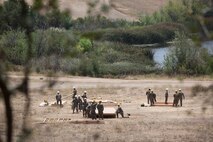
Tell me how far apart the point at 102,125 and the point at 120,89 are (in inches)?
525

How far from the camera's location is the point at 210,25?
380 cm

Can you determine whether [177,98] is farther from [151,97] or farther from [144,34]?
[144,34]

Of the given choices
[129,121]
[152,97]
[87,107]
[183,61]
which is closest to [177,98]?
[152,97]

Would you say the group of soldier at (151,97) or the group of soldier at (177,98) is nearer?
the group of soldier at (177,98)

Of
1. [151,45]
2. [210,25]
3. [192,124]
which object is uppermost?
[151,45]

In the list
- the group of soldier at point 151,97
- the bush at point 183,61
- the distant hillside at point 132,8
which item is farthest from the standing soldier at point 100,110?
the distant hillside at point 132,8

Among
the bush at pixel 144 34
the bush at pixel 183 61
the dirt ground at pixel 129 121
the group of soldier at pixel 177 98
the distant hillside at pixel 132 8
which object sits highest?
the distant hillside at pixel 132 8

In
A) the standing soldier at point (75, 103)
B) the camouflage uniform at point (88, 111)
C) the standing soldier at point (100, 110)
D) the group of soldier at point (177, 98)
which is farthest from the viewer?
the group of soldier at point (177, 98)

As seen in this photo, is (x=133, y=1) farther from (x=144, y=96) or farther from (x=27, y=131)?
(x=27, y=131)

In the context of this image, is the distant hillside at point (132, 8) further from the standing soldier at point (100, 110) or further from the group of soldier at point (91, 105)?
the standing soldier at point (100, 110)

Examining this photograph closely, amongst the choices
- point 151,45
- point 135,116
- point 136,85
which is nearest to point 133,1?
point 151,45

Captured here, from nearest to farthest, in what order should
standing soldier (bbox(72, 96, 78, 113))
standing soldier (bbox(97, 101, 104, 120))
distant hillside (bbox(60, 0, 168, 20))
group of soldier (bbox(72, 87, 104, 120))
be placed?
1. standing soldier (bbox(97, 101, 104, 120))
2. group of soldier (bbox(72, 87, 104, 120))
3. standing soldier (bbox(72, 96, 78, 113))
4. distant hillside (bbox(60, 0, 168, 20))

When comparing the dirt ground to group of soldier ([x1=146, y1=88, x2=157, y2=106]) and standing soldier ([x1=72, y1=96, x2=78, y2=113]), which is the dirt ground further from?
group of soldier ([x1=146, y1=88, x2=157, y2=106])

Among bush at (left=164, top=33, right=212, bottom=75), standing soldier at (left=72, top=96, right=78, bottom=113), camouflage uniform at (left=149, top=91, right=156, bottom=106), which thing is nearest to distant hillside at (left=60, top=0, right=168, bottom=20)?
bush at (left=164, top=33, right=212, bottom=75)
